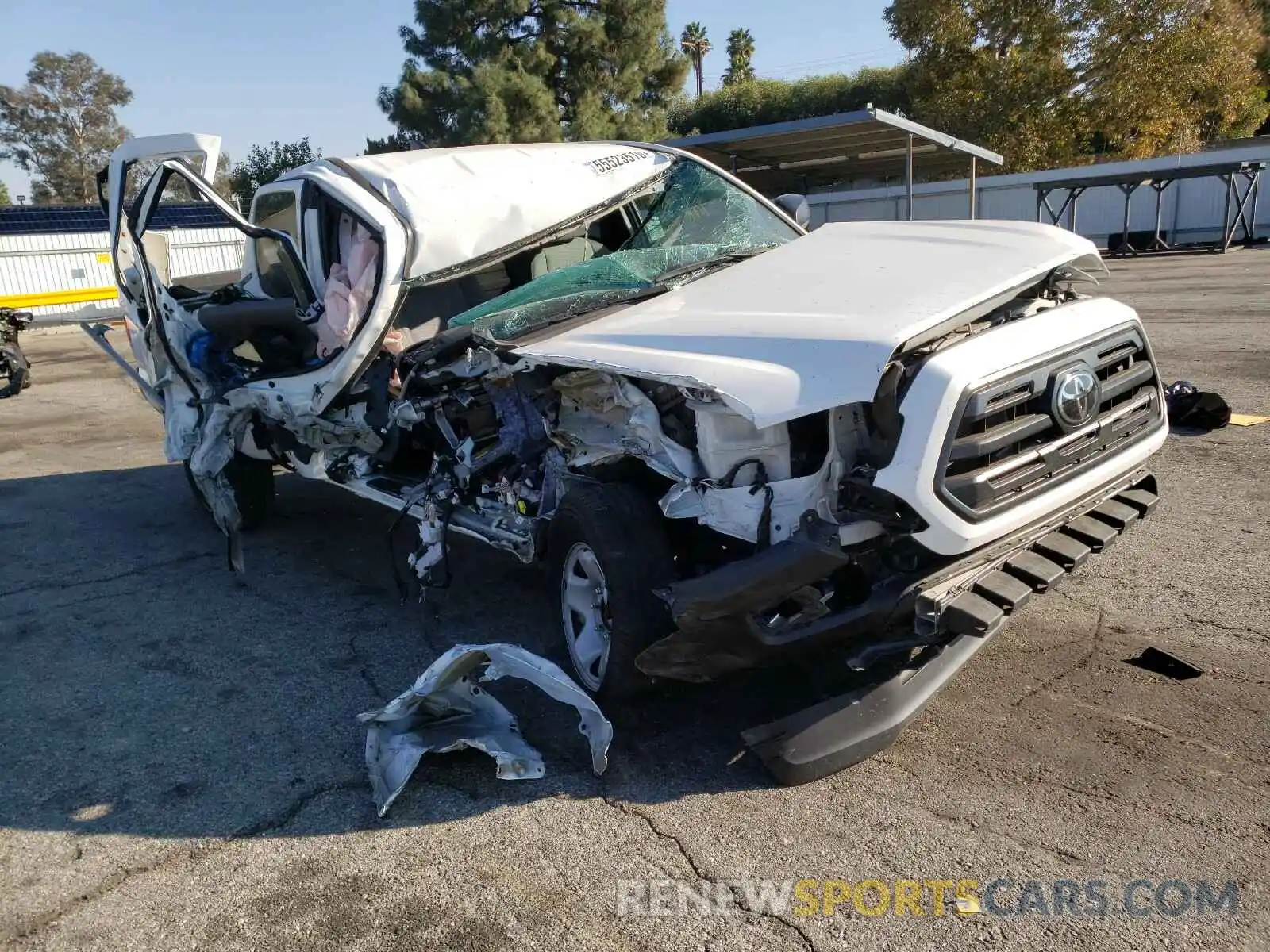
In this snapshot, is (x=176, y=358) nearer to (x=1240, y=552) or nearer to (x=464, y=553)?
(x=464, y=553)

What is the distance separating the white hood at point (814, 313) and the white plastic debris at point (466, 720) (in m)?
1.12

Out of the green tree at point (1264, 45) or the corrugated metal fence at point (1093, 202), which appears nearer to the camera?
the corrugated metal fence at point (1093, 202)

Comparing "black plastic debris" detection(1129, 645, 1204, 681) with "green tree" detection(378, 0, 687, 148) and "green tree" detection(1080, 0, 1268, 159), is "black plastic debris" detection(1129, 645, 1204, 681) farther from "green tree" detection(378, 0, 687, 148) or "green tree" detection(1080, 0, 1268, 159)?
"green tree" detection(378, 0, 687, 148)

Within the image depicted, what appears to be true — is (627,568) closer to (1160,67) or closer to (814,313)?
(814,313)

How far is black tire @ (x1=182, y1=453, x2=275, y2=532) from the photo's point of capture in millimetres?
6363

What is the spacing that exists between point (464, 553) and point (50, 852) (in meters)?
2.87

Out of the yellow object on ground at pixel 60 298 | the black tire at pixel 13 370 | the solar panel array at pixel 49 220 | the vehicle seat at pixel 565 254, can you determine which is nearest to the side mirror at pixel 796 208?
the vehicle seat at pixel 565 254

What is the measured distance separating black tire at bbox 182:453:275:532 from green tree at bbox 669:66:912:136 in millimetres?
40442

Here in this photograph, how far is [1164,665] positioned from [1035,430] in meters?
1.39

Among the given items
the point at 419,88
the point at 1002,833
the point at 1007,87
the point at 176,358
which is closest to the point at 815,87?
the point at 1007,87

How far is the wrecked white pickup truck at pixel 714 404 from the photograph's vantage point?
298cm

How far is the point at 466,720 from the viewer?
3680 millimetres

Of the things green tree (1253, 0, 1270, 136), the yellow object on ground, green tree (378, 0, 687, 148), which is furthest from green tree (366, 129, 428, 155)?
green tree (1253, 0, 1270, 136)

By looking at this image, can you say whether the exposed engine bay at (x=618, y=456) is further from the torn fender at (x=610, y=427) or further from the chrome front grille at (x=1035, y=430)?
the chrome front grille at (x=1035, y=430)
